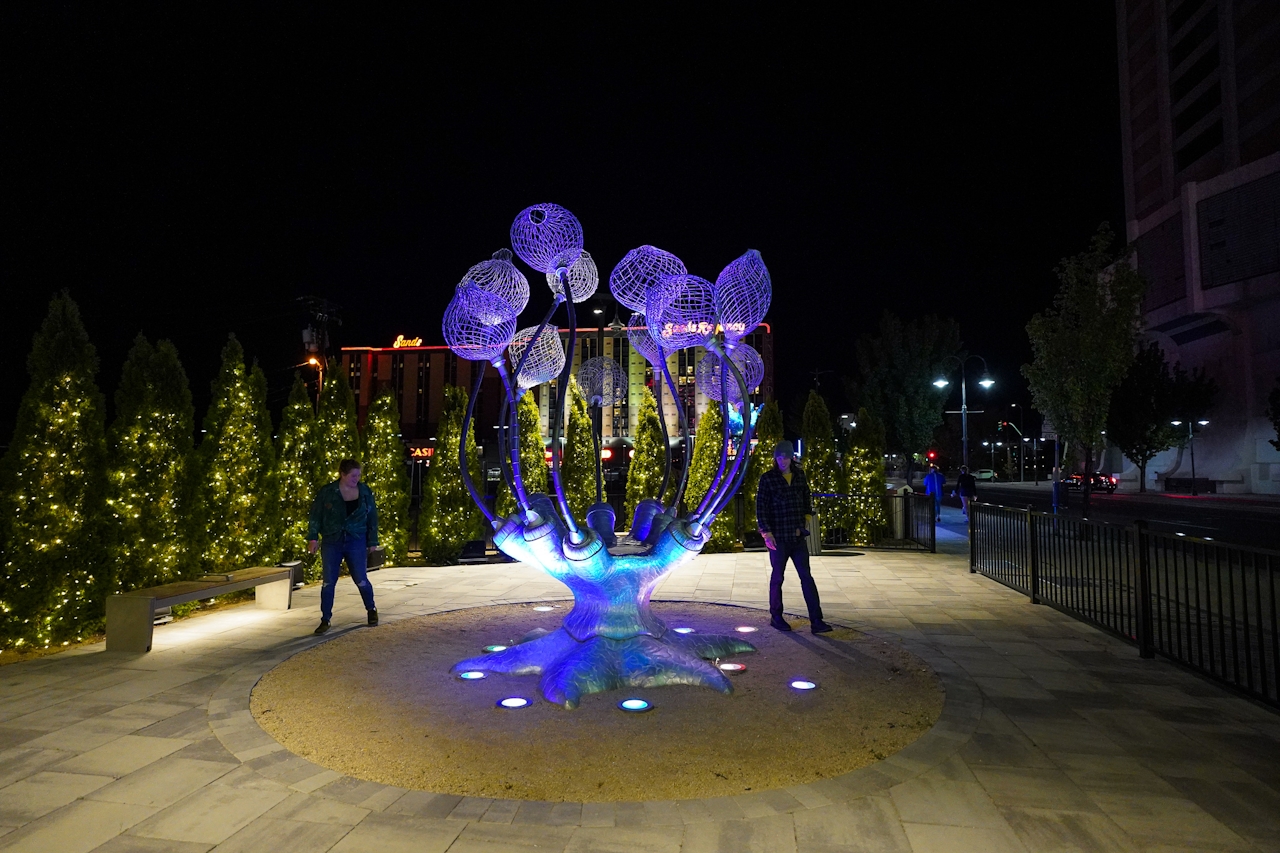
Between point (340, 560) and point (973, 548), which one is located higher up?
point (340, 560)

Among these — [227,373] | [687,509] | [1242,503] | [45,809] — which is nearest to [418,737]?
[45,809]

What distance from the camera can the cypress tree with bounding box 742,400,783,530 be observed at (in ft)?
43.1

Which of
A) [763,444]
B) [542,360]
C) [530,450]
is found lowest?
[530,450]

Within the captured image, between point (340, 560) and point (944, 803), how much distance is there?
18.6 feet

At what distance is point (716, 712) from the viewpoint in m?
4.18

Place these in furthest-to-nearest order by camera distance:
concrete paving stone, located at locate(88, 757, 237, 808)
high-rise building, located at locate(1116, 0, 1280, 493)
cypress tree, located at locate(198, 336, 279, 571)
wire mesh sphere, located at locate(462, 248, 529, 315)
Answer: high-rise building, located at locate(1116, 0, 1280, 493), cypress tree, located at locate(198, 336, 279, 571), wire mesh sphere, located at locate(462, 248, 529, 315), concrete paving stone, located at locate(88, 757, 237, 808)

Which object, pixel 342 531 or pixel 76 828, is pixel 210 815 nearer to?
pixel 76 828

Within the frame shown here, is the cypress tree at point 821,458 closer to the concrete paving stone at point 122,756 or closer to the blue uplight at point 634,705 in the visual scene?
the blue uplight at point 634,705

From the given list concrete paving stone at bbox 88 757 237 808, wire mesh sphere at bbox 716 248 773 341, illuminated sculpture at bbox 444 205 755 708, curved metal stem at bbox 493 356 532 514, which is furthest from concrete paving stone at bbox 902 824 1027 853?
wire mesh sphere at bbox 716 248 773 341

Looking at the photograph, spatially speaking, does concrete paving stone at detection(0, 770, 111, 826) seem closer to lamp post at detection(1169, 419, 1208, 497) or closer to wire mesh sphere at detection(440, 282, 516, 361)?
wire mesh sphere at detection(440, 282, 516, 361)

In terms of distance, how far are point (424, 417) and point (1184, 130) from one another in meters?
66.1

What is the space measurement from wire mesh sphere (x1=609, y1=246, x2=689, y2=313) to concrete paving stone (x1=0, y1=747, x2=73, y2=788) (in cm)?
449

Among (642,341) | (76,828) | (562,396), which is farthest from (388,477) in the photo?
(76,828)

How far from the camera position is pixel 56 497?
6211 mm
